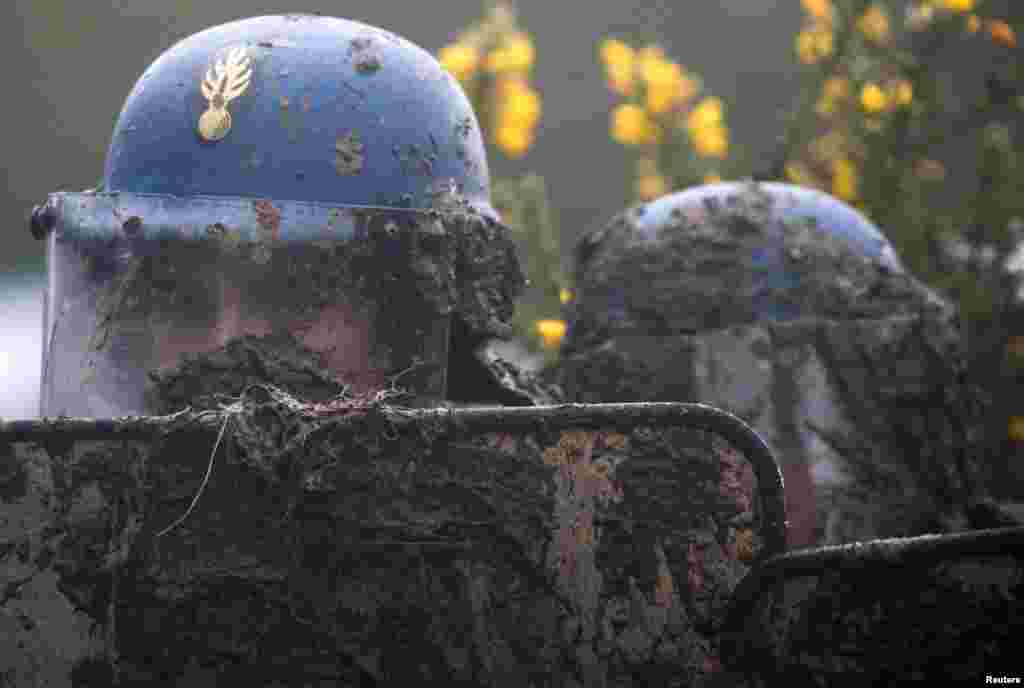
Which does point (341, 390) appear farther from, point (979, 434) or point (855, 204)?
point (855, 204)

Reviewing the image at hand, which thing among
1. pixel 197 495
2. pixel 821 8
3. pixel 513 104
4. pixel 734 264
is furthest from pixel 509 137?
→ pixel 197 495

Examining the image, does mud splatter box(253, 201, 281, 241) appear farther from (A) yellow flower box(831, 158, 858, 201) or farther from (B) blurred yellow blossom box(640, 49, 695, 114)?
(A) yellow flower box(831, 158, 858, 201)

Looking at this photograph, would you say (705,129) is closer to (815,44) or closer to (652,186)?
(652,186)

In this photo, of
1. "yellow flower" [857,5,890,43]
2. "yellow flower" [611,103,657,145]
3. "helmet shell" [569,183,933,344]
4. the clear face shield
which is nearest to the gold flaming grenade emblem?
the clear face shield

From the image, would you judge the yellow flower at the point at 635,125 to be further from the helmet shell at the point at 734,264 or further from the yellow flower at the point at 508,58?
the helmet shell at the point at 734,264

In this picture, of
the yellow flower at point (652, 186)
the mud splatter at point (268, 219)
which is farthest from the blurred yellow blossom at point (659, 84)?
the mud splatter at point (268, 219)

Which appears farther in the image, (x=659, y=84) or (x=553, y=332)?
(x=659, y=84)

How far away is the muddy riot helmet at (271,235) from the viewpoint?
10.8 feet

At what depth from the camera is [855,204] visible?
7.83 meters

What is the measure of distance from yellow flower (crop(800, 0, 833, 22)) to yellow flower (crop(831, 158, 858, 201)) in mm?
859

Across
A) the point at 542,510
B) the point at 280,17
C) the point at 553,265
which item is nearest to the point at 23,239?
the point at 553,265

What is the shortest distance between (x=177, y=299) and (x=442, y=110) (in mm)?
841

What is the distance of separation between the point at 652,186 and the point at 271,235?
5268 mm

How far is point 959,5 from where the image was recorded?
7438mm
